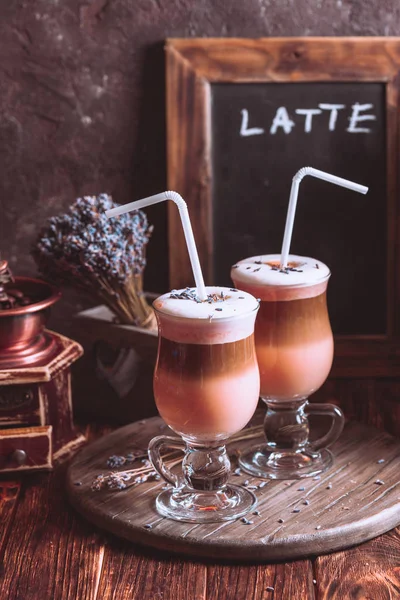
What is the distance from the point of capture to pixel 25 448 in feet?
6.10

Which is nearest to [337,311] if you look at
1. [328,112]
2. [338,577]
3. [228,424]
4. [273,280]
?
[328,112]

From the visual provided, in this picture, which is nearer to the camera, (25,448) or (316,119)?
(25,448)

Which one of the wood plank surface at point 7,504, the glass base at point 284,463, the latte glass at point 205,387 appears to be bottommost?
the wood plank surface at point 7,504

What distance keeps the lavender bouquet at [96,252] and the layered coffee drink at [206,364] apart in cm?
43

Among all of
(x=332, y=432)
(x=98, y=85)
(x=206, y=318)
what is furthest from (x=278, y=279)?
(x=98, y=85)

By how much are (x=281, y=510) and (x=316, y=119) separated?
1.11 m

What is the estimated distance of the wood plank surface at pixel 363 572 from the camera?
4.66 ft

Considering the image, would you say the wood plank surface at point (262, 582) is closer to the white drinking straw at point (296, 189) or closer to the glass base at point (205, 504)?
the glass base at point (205, 504)

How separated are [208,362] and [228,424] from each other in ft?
0.43

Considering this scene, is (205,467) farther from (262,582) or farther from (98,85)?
(98,85)

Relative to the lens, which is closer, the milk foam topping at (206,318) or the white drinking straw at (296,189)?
the milk foam topping at (206,318)

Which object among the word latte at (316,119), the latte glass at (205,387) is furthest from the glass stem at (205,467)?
the word latte at (316,119)

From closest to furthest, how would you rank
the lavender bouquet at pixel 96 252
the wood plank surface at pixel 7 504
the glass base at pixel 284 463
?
the wood plank surface at pixel 7 504
the glass base at pixel 284 463
the lavender bouquet at pixel 96 252

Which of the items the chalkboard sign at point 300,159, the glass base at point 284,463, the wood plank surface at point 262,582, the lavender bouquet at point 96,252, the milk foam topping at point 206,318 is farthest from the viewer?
the chalkboard sign at point 300,159
